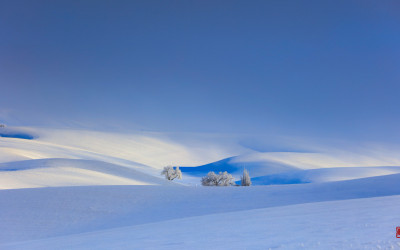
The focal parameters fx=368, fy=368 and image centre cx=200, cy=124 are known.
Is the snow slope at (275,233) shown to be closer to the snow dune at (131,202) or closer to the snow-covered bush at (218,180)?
the snow dune at (131,202)

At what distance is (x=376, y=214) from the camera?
938 cm

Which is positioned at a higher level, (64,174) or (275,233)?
(64,174)

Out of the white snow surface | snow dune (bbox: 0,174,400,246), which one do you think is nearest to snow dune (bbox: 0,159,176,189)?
the white snow surface

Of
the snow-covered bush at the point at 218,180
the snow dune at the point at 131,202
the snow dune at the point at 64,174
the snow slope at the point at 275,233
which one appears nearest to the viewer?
the snow slope at the point at 275,233

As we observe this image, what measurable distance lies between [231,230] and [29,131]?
341 feet

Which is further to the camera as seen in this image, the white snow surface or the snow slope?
the white snow surface

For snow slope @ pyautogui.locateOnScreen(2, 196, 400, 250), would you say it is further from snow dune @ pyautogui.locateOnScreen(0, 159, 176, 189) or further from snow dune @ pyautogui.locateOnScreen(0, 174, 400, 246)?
snow dune @ pyautogui.locateOnScreen(0, 159, 176, 189)

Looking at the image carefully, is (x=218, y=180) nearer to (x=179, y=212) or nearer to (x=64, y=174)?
(x=64, y=174)

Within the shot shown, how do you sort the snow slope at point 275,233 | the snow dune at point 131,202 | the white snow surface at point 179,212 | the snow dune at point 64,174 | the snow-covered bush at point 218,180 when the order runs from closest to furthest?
1. the snow slope at point 275,233
2. the white snow surface at point 179,212
3. the snow dune at point 131,202
4. the snow dune at point 64,174
5. the snow-covered bush at point 218,180

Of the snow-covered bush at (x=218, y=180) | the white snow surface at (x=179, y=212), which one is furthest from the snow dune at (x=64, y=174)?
the snow-covered bush at (x=218, y=180)

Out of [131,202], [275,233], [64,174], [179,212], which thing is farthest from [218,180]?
[275,233]

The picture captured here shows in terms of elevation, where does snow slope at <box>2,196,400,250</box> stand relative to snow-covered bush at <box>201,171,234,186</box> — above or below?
below

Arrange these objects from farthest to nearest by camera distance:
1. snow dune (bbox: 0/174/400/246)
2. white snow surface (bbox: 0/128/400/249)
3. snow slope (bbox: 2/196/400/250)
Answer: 1. snow dune (bbox: 0/174/400/246)
2. white snow surface (bbox: 0/128/400/249)
3. snow slope (bbox: 2/196/400/250)

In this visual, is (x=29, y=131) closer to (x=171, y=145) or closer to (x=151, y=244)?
(x=171, y=145)
